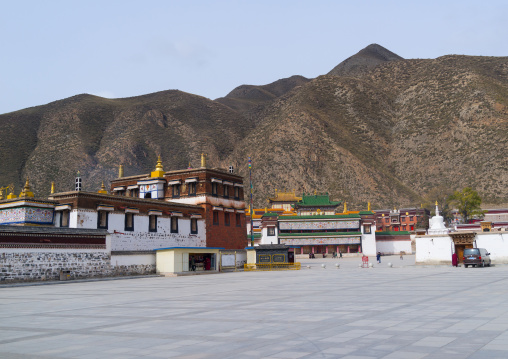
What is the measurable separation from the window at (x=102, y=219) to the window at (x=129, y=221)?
2221 mm

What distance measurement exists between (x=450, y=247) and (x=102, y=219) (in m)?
28.7

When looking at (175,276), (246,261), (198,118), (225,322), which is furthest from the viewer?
(198,118)

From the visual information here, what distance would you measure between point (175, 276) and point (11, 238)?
1364cm

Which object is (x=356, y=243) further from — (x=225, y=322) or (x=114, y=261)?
(x=225, y=322)

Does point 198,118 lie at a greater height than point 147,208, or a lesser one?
greater

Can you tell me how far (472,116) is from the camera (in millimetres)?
131250

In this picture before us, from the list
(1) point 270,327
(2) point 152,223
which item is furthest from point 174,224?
(1) point 270,327

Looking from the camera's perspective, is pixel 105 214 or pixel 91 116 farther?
pixel 91 116

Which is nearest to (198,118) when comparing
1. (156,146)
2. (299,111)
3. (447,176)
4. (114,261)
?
(156,146)

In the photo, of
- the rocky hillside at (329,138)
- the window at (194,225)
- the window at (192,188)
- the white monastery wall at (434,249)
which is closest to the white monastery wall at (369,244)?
the rocky hillside at (329,138)

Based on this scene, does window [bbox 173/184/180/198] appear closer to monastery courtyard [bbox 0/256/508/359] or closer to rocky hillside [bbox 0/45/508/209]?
monastery courtyard [bbox 0/256/508/359]

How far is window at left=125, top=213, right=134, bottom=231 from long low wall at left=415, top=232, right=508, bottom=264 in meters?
25.2

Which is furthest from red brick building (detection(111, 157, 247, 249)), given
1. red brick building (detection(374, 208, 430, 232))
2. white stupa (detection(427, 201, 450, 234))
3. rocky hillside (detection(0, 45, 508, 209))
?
rocky hillside (detection(0, 45, 508, 209))

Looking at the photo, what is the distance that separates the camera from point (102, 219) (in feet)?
132
